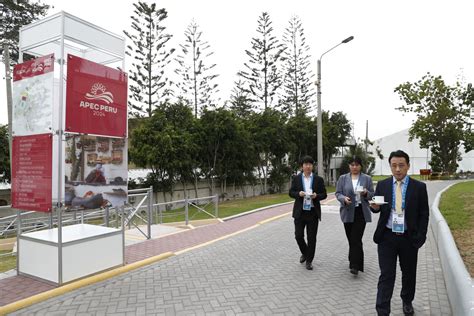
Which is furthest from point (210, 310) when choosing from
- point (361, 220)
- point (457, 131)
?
point (457, 131)

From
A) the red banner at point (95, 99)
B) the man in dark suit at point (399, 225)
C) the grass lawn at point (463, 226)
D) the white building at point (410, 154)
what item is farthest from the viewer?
the white building at point (410, 154)

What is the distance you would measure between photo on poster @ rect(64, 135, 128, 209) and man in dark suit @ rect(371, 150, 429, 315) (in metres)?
3.94

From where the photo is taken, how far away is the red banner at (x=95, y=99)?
514 centimetres

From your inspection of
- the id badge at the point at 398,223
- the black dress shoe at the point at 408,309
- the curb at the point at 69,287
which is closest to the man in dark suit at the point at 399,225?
the id badge at the point at 398,223

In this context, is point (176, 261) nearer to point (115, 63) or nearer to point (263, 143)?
point (115, 63)

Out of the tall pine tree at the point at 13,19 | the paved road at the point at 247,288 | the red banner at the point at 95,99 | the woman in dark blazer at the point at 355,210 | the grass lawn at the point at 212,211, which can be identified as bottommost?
the grass lawn at the point at 212,211

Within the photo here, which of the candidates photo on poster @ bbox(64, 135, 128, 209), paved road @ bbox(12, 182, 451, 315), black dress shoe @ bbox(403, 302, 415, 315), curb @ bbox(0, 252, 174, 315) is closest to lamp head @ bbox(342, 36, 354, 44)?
paved road @ bbox(12, 182, 451, 315)

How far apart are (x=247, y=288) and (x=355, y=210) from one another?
1867mm

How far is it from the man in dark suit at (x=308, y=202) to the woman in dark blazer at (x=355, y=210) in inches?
15.5

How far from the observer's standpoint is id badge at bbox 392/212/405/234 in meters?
3.69

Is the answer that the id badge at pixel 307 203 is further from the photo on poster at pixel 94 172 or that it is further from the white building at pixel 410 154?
the white building at pixel 410 154

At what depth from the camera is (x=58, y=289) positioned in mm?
4715

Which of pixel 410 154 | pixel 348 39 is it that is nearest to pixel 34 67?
pixel 348 39

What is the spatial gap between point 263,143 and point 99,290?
18.6 m
